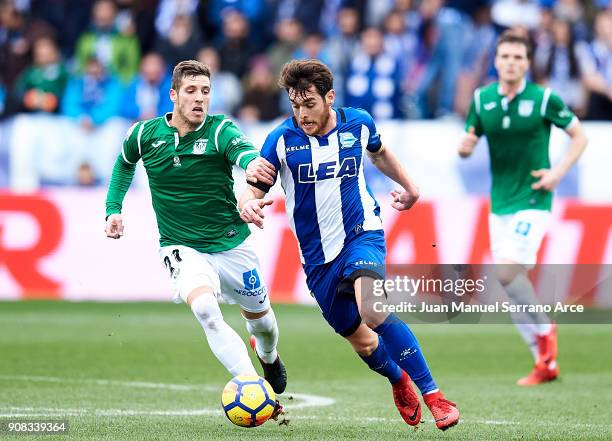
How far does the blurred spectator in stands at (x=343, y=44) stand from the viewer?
1862 centimetres

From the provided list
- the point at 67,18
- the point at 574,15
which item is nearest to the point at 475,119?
the point at 574,15

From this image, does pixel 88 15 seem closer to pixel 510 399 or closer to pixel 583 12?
pixel 583 12

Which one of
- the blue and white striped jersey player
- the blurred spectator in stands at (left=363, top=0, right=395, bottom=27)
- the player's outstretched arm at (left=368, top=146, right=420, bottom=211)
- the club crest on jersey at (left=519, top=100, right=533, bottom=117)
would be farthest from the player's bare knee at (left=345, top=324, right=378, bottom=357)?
the blurred spectator in stands at (left=363, top=0, right=395, bottom=27)

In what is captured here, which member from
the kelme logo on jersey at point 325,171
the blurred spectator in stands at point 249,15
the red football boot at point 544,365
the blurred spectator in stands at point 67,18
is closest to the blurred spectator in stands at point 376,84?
the blurred spectator in stands at point 249,15

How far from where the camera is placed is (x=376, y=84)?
1808 cm

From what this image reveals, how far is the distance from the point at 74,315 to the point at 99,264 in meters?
0.97

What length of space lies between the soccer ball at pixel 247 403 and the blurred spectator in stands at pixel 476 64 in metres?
11.6

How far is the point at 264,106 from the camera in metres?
18.8

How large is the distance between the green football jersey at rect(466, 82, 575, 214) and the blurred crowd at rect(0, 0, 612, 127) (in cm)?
706

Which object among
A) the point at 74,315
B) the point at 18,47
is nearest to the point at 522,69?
the point at 74,315

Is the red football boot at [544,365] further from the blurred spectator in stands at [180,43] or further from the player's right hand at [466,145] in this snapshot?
the blurred spectator in stands at [180,43]

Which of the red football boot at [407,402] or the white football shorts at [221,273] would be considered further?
the white football shorts at [221,273]

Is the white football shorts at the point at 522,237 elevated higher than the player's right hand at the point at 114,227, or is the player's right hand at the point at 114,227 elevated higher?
the player's right hand at the point at 114,227

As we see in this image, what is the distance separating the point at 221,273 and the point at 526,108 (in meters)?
3.68
